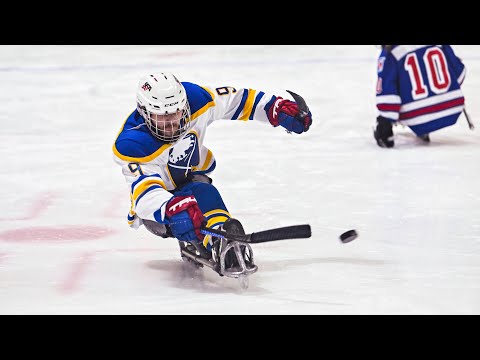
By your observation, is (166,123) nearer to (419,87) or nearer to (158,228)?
(158,228)

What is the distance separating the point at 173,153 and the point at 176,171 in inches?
3.3

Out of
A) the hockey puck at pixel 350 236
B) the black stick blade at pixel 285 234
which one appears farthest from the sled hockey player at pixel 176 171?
the hockey puck at pixel 350 236

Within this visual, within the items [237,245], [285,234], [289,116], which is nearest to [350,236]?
[285,234]

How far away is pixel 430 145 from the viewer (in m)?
5.45

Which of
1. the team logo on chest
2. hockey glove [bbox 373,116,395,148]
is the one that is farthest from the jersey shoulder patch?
hockey glove [bbox 373,116,395,148]

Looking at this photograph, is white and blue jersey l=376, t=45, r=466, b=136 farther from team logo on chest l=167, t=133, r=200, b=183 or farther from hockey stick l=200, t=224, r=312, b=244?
hockey stick l=200, t=224, r=312, b=244

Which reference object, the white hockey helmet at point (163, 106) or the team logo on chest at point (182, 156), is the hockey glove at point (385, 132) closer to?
the team logo on chest at point (182, 156)

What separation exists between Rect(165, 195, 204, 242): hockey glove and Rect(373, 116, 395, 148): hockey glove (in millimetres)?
2305

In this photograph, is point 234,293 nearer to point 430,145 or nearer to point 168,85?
point 168,85

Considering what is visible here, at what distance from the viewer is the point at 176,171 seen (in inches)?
141

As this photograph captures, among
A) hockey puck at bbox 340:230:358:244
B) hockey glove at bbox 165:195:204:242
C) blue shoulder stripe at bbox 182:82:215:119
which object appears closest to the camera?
hockey glove at bbox 165:195:204:242

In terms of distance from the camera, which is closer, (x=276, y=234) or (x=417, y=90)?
(x=276, y=234)

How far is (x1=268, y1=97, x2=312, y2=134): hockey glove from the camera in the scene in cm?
380

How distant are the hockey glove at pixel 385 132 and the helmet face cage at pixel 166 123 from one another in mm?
2166
